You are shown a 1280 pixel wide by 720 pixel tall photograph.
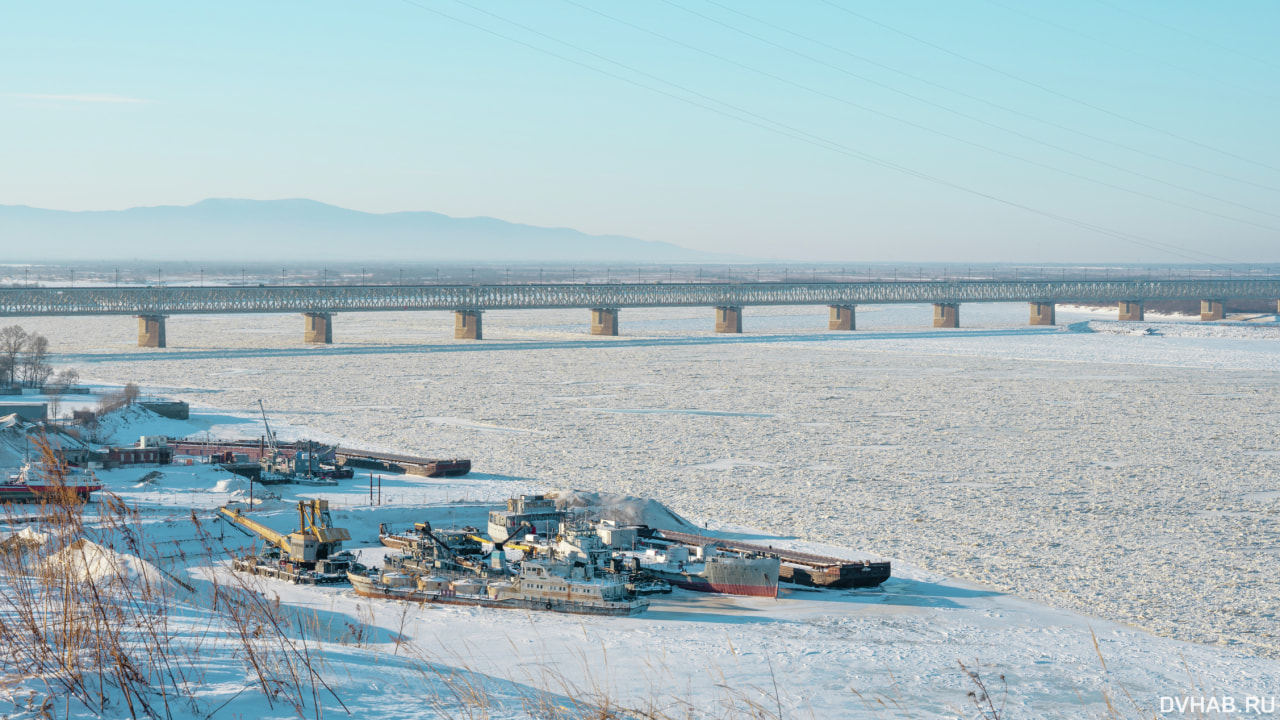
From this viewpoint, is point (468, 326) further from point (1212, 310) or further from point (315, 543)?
point (1212, 310)

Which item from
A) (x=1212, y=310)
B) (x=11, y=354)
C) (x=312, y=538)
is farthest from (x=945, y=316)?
(x=312, y=538)

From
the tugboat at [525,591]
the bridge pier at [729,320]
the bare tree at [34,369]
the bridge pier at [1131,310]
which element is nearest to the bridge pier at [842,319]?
the bridge pier at [729,320]

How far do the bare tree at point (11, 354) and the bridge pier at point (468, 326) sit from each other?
38.1 m

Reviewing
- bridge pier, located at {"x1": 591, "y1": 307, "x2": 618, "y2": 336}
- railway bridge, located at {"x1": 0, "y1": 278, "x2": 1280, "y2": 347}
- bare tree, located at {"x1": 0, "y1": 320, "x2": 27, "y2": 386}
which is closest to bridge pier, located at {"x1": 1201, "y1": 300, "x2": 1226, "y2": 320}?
railway bridge, located at {"x1": 0, "y1": 278, "x2": 1280, "y2": 347}

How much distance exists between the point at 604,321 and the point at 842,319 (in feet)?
85.0

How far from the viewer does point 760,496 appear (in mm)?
29641

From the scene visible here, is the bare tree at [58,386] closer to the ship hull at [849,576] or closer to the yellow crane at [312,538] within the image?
the yellow crane at [312,538]

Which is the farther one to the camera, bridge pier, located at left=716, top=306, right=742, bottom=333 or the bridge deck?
bridge pier, located at left=716, top=306, right=742, bottom=333

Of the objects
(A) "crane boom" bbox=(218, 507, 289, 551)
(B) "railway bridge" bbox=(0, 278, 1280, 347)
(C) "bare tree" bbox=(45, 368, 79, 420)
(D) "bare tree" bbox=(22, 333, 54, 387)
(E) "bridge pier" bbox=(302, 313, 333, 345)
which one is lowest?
(A) "crane boom" bbox=(218, 507, 289, 551)

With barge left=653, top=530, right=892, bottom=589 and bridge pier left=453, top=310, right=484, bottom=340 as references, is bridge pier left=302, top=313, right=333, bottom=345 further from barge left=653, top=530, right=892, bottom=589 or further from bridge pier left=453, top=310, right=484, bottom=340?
barge left=653, top=530, right=892, bottom=589

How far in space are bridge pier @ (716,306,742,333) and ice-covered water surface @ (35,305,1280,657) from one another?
18.2 metres

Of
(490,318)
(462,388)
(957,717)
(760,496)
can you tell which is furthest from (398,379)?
(490,318)

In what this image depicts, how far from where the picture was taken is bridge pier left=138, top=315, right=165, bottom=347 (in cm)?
8656

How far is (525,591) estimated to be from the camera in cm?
2022
